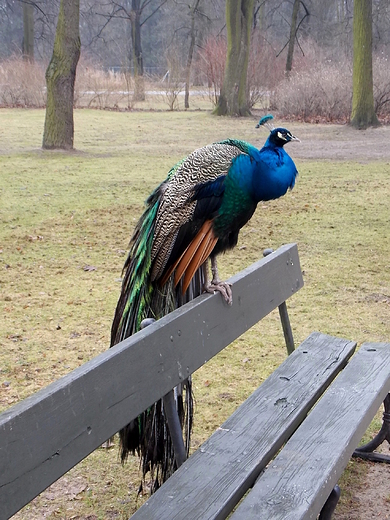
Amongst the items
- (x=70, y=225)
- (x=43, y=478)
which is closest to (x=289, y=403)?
(x=43, y=478)

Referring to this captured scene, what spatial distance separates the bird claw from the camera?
2.92 m

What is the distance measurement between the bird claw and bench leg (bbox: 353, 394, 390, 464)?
968mm

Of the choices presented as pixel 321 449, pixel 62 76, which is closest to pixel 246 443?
pixel 321 449

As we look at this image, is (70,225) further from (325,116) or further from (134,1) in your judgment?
(134,1)

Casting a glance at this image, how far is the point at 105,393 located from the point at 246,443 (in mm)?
694

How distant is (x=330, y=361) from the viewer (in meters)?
3.30

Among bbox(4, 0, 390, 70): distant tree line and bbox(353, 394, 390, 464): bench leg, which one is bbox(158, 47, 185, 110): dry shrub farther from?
bbox(353, 394, 390, 464): bench leg

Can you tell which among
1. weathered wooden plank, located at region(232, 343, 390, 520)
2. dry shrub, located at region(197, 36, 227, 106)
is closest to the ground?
weathered wooden plank, located at region(232, 343, 390, 520)

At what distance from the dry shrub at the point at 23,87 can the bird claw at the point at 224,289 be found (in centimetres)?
2270

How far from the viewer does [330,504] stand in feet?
8.27

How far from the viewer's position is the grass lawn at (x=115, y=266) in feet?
12.5

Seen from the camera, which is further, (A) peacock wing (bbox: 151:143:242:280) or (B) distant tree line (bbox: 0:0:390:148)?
(B) distant tree line (bbox: 0:0:390:148)

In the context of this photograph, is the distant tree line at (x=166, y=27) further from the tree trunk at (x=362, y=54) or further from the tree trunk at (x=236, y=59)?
the tree trunk at (x=362, y=54)

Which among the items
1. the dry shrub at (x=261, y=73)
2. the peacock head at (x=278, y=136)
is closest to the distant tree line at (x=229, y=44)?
the dry shrub at (x=261, y=73)
